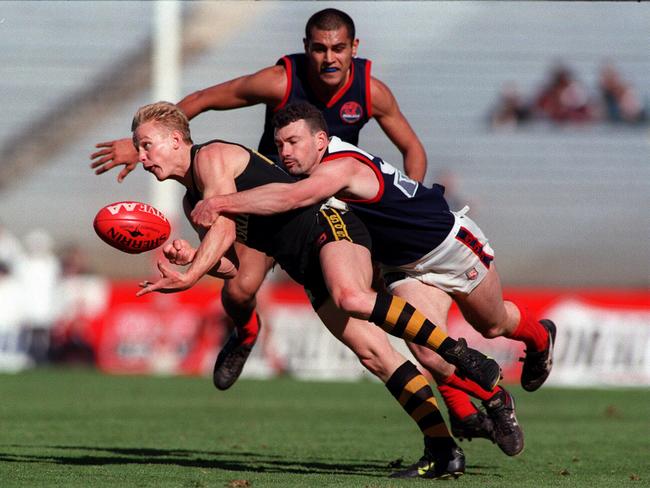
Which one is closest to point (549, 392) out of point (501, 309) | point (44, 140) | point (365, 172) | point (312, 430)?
point (312, 430)

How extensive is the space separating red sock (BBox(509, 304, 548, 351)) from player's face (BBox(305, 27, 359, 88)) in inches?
71.5

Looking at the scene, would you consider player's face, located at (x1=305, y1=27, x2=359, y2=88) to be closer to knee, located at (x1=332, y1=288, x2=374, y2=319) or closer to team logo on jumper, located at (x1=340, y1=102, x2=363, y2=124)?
team logo on jumper, located at (x1=340, y1=102, x2=363, y2=124)

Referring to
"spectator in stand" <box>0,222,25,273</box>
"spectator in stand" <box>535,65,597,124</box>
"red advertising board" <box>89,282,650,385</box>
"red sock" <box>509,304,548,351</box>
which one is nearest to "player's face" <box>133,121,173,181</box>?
"red sock" <box>509,304,548,351</box>

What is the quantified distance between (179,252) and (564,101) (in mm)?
15770

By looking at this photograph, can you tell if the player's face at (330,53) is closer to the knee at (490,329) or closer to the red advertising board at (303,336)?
the knee at (490,329)

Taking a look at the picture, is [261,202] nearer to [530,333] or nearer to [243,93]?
[243,93]

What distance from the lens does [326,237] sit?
657 centimetres

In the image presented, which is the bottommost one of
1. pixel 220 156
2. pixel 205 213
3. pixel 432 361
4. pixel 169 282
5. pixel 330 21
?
pixel 432 361

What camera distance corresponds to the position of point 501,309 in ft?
24.0

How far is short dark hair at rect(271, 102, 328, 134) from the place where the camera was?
21.4 ft

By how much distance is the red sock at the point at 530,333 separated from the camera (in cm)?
753

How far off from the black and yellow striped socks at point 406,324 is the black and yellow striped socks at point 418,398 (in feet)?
0.97

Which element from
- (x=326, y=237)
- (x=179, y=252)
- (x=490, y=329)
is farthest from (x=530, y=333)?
(x=179, y=252)

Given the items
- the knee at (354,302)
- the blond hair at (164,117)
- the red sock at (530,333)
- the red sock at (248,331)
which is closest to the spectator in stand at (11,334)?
the red sock at (248,331)
